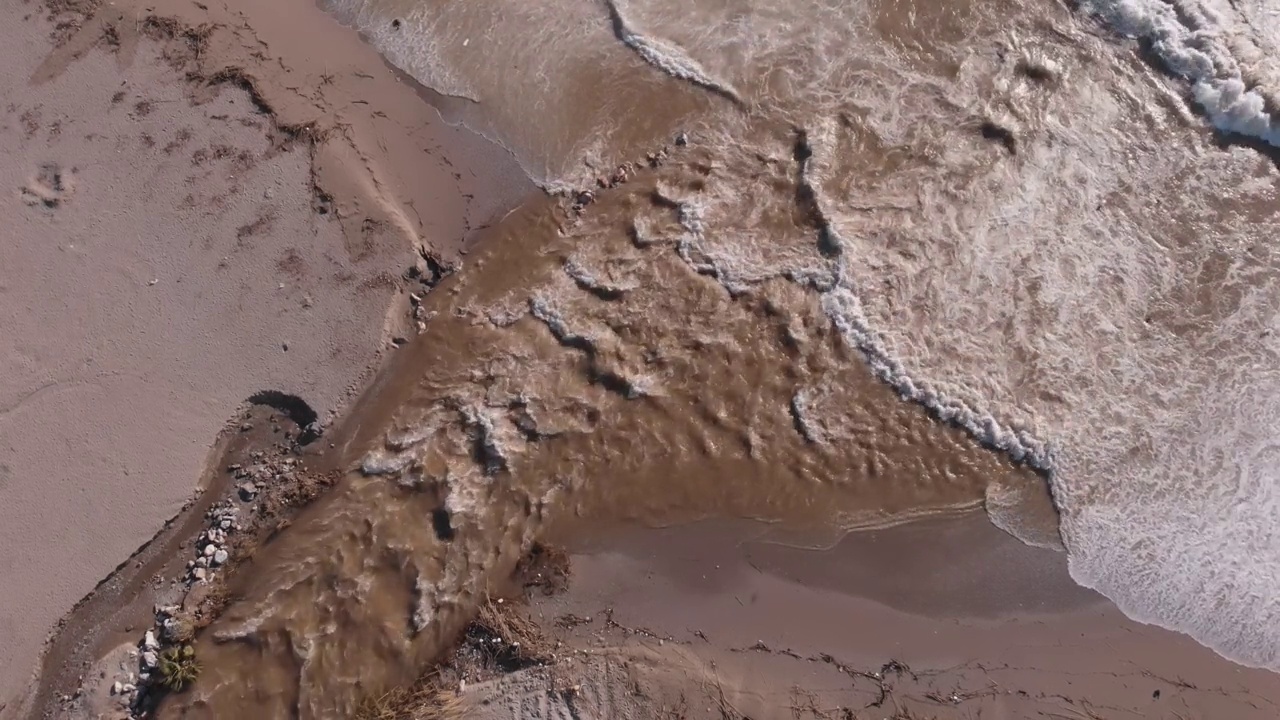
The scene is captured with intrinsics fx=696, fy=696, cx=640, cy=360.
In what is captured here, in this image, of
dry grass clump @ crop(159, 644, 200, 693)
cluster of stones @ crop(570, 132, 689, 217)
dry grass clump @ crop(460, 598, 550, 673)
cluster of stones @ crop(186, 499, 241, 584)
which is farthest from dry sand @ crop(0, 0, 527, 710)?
dry grass clump @ crop(460, 598, 550, 673)

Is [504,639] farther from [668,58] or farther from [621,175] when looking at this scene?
[668,58]

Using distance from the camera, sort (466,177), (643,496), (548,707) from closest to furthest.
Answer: (548,707)
(643,496)
(466,177)

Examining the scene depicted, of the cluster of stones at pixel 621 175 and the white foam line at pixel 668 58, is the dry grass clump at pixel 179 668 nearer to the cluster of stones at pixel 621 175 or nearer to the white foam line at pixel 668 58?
the cluster of stones at pixel 621 175

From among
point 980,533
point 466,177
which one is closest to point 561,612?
point 980,533

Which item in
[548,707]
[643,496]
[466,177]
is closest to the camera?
[548,707]

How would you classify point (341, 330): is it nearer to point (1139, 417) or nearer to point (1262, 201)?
point (1139, 417)

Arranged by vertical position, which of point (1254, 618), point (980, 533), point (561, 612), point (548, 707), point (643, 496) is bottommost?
point (548, 707)
